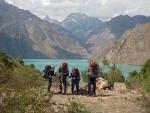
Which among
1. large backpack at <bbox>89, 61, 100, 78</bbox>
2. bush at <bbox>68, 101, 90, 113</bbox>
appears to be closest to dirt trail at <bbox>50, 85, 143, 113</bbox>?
bush at <bbox>68, 101, 90, 113</bbox>

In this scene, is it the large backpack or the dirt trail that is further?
the large backpack

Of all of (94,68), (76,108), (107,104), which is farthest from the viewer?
(94,68)

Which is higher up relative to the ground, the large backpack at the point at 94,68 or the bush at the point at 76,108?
the large backpack at the point at 94,68

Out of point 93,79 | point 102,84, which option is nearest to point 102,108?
point 93,79

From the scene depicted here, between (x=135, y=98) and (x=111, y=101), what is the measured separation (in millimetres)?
1451

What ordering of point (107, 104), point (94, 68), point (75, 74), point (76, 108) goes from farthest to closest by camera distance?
point (75, 74) < point (94, 68) < point (107, 104) < point (76, 108)

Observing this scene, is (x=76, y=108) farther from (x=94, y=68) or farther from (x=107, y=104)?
(x=94, y=68)

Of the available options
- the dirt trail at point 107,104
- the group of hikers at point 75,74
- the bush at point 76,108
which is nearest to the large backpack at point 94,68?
the group of hikers at point 75,74

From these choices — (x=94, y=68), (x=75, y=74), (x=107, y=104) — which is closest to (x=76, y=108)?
(x=107, y=104)

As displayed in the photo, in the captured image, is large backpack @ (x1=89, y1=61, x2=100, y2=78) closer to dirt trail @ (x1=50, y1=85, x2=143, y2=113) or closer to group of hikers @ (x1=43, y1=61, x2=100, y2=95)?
group of hikers @ (x1=43, y1=61, x2=100, y2=95)

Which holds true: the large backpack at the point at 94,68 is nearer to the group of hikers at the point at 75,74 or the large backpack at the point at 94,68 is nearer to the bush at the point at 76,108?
the group of hikers at the point at 75,74

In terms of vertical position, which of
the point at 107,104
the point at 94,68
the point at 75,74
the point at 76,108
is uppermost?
the point at 94,68

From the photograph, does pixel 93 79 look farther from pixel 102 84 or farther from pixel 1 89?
pixel 1 89

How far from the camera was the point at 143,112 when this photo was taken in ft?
54.8
